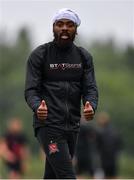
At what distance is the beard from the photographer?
9.59 meters

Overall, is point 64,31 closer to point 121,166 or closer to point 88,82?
point 88,82

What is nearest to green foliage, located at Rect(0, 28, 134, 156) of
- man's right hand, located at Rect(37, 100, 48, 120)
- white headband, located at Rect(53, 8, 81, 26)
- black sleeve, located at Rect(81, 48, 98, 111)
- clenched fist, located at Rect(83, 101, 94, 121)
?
black sleeve, located at Rect(81, 48, 98, 111)

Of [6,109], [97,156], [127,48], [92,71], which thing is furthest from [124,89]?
[92,71]

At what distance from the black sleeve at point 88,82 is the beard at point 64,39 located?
23 centimetres

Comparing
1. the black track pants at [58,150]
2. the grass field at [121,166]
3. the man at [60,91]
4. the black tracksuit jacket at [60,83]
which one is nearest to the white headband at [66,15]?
the man at [60,91]

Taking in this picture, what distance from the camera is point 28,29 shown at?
302ft

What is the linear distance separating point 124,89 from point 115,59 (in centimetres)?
1726

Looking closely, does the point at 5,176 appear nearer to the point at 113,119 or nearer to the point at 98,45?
the point at 113,119

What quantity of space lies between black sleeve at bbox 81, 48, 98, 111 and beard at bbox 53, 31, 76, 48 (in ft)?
0.76

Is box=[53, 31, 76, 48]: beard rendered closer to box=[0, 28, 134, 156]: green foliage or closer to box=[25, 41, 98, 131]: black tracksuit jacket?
box=[25, 41, 98, 131]: black tracksuit jacket

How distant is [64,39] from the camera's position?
960 centimetres

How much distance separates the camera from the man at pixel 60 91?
9.52 m

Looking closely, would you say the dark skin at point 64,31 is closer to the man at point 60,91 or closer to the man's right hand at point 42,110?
the man at point 60,91

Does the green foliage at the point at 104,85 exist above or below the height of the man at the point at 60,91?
below
